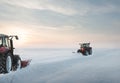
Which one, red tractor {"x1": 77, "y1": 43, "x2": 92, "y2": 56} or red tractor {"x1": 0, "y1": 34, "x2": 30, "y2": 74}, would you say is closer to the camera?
red tractor {"x1": 0, "y1": 34, "x2": 30, "y2": 74}

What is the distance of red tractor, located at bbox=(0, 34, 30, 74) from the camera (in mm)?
22016

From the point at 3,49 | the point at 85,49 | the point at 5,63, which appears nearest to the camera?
the point at 5,63

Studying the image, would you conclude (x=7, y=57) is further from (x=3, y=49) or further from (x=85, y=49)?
(x=85, y=49)

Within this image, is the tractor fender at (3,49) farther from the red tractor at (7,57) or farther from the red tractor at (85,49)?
the red tractor at (85,49)

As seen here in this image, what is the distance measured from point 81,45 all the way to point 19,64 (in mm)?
27192

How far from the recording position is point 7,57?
22828mm

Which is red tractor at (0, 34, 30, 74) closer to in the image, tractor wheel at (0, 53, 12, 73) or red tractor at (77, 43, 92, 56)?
tractor wheel at (0, 53, 12, 73)

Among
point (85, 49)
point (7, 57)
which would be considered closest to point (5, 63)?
point (7, 57)

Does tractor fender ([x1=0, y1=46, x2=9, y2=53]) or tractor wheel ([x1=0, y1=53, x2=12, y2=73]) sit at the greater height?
tractor fender ([x1=0, y1=46, x2=9, y2=53])

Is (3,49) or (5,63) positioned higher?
(3,49)

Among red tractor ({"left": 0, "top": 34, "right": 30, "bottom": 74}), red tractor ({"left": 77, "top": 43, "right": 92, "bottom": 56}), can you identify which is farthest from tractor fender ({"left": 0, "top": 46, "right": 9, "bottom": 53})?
red tractor ({"left": 77, "top": 43, "right": 92, "bottom": 56})

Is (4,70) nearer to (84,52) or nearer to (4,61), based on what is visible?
(4,61)

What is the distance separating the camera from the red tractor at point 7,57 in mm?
22016

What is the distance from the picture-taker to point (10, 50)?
2442cm
